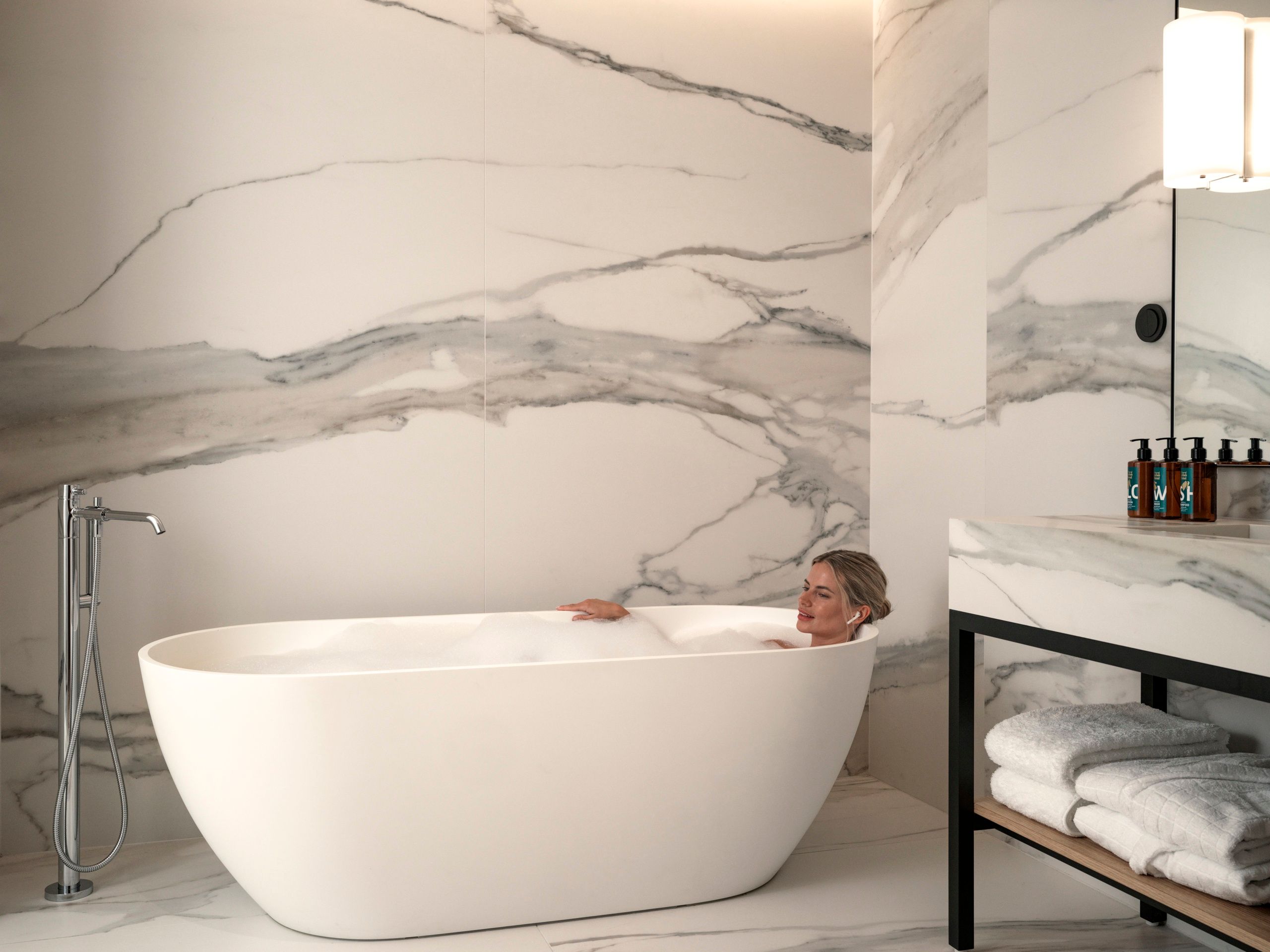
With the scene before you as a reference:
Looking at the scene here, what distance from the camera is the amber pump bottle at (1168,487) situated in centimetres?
192

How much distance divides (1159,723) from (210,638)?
81.8 inches

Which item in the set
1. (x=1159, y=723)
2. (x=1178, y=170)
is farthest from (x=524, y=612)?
(x=1178, y=170)

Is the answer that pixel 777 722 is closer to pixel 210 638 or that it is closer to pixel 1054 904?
pixel 1054 904

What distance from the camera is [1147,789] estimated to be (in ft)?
5.30

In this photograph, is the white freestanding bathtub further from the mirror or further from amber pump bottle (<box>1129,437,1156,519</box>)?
the mirror

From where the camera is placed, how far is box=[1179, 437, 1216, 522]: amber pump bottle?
188 centimetres

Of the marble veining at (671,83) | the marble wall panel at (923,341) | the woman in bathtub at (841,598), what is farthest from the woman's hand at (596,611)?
the marble veining at (671,83)

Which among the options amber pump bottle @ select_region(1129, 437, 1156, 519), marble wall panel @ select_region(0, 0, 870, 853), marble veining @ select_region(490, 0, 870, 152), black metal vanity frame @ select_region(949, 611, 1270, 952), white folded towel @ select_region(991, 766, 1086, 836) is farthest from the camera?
marble veining @ select_region(490, 0, 870, 152)

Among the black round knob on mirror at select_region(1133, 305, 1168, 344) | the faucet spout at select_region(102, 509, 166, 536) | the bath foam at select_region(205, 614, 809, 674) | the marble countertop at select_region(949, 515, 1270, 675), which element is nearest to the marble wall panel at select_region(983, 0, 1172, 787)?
the black round knob on mirror at select_region(1133, 305, 1168, 344)

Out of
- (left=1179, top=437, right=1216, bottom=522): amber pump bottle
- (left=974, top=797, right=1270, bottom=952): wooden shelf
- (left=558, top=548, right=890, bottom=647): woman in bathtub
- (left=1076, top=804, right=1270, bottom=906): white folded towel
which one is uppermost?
(left=1179, top=437, right=1216, bottom=522): amber pump bottle

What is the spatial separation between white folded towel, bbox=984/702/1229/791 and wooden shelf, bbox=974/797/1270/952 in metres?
0.09

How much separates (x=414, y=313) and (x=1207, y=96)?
1973 millimetres

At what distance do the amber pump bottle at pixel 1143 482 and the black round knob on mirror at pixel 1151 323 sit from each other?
0.33m

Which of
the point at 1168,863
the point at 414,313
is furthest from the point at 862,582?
the point at 414,313
